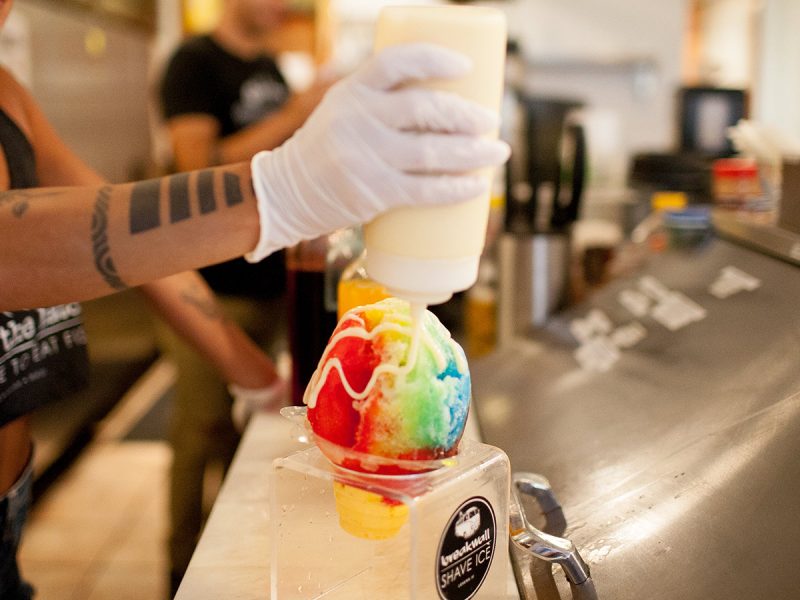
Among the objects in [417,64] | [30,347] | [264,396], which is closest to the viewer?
[417,64]

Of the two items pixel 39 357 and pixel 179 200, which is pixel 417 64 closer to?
pixel 179 200

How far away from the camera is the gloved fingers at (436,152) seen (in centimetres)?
64

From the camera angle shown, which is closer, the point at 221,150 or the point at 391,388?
the point at 391,388

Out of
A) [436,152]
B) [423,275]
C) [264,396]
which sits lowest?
[264,396]

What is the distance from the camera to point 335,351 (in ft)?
2.50

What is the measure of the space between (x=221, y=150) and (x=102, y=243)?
5.76 feet

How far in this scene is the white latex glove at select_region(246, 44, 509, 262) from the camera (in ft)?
2.06

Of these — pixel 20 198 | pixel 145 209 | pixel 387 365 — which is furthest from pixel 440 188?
pixel 20 198

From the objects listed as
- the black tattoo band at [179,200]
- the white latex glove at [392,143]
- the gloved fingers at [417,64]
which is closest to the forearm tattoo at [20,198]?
the black tattoo band at [179,200]

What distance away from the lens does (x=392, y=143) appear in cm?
65

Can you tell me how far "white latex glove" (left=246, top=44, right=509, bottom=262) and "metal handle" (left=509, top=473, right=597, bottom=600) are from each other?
34 centimetres

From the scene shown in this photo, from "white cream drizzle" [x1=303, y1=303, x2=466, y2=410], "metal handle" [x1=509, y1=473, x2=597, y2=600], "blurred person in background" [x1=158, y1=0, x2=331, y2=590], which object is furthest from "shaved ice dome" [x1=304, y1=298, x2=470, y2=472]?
"blurred person in background" [x1=158, y1=0, x2=331, y2=590]

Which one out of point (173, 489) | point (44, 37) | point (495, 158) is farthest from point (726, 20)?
point (495, 158)

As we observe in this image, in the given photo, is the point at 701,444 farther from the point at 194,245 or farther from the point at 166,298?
the point at 166,298
